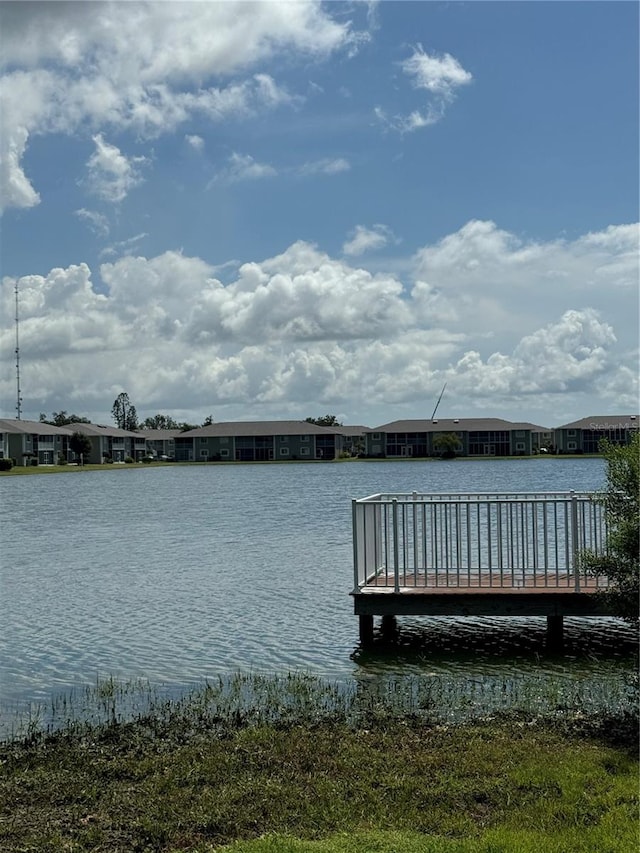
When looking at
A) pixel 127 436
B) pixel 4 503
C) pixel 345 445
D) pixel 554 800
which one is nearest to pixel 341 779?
pixel 554 800

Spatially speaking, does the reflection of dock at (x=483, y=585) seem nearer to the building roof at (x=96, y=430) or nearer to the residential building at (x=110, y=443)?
the residential building at (x=110, y=443)

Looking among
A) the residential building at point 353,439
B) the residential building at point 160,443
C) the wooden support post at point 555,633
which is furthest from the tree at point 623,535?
the residential building at point 160,443

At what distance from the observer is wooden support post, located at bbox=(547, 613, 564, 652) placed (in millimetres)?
11305

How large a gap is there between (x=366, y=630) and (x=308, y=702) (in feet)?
10.1

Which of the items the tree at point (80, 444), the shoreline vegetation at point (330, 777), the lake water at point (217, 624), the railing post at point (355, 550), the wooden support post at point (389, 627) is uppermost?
the tree at point (80, 444)

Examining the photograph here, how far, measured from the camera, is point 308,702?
8844 millimetres

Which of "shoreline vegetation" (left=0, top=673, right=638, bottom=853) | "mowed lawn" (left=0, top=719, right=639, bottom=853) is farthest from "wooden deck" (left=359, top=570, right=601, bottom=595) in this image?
"mowed lawn" (left=0, top=719, right=639, bottom=853)

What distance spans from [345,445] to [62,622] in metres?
143

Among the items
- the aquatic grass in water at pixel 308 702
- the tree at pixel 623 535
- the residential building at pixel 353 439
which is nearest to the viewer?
the tree at pixel 623 535

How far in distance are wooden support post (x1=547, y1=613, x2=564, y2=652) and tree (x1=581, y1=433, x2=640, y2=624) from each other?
3533 mm

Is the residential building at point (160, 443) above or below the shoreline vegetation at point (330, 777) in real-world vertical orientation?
above

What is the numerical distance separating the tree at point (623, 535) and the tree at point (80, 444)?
115 metres

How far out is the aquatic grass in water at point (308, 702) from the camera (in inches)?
323

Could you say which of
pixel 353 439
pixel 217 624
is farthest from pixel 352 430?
pixel 217 624
